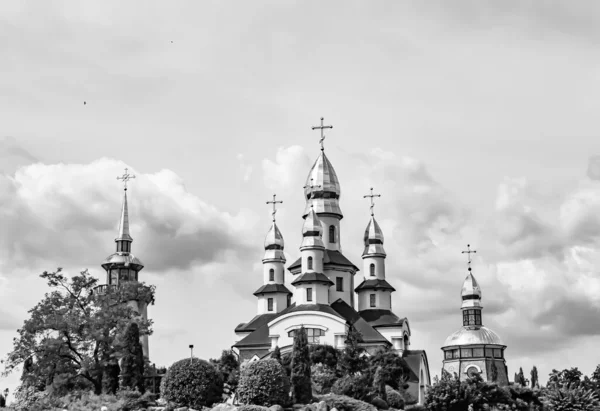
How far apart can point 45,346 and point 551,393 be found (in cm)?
2496

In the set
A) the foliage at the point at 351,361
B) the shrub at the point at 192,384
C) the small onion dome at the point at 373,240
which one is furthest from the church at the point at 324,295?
the shrub at the point at 192,384

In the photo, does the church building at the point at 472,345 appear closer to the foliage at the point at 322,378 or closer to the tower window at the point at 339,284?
the tower window at the point at 339,284

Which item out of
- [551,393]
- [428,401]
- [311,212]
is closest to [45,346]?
[428,401]

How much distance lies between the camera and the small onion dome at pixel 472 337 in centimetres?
9369

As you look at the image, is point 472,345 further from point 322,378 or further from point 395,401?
point 395,401

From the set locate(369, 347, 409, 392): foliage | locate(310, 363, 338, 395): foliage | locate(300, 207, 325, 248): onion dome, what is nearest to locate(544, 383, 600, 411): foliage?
locate(310, 363, 338, 395): foliage

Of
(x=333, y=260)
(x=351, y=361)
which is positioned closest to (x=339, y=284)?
(x=333, y=260)

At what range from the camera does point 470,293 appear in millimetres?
94500

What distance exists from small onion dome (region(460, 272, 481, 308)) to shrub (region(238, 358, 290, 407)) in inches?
2278

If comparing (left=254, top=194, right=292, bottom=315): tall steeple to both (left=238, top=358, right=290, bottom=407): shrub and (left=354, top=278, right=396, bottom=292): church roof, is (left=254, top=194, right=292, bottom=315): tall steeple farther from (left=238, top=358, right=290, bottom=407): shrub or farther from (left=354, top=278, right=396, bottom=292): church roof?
(left=238, top=358, right=290, bottom=407): shrub

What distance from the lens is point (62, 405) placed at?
42.0m

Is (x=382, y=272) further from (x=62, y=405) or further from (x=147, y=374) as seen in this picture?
(x=62, y=405)

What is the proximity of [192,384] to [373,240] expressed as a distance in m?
43.1

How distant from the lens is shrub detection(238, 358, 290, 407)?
38594 mm
